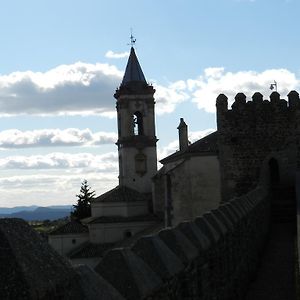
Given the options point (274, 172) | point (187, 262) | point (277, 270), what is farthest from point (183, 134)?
point (187, 262)

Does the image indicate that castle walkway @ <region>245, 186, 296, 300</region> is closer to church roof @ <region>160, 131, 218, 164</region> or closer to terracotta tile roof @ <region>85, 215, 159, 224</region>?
church roof @ <region>160, 131, 218, 164</region>

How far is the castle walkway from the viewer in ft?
38.9

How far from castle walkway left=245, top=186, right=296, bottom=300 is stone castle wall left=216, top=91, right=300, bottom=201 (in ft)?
15.4

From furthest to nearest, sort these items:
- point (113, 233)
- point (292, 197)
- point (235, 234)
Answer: point (113, 233), point (292, 197), point (235, 234)

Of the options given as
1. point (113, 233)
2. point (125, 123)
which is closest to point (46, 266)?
point (113, 233)

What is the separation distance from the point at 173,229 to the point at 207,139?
27.2m

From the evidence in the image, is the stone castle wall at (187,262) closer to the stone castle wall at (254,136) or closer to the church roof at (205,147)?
the stone castle wall at (254,136)

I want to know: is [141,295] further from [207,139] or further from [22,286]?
[207,139]

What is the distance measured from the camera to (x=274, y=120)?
26.0 metres

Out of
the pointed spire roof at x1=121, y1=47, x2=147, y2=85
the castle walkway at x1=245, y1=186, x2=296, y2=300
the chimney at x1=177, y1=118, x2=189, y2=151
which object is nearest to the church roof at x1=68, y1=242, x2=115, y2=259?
the chimney at x1=177, y1=118, x2=189, y2=151

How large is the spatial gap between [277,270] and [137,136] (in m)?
38.6

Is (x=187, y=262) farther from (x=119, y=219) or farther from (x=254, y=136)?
(x=119, y=219)

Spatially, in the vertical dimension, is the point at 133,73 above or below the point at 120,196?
above

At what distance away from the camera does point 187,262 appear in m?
5.77
